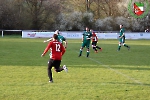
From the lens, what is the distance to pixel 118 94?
31.6ft

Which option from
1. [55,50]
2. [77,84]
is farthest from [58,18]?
[77,84]

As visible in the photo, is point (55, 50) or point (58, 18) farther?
point (58, 18)

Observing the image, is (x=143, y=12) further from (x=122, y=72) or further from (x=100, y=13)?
(x=122, y=72)

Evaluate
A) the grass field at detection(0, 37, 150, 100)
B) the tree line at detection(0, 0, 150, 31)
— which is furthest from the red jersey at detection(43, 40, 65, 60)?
the tree line at detection(0, 0, 150, 31)

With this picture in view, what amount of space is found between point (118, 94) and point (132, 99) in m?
0.67

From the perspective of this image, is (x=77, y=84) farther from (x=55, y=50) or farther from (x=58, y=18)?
(x=58, y=18)

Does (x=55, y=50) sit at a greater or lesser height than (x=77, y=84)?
greater

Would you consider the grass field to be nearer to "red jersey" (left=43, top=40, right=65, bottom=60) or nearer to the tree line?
"red jersey" (left=43, top=40, right=65, bottom=60)

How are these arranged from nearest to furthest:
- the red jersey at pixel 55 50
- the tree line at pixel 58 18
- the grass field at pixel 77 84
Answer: the grass field at pixel 77 84
the red jersey at pixel 55 50
the tree line at pixel 58 18

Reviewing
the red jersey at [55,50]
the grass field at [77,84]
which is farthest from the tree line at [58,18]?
the red jersey at [55,50]

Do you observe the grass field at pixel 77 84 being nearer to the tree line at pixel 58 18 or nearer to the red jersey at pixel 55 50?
the red jersey at pixel 55 50

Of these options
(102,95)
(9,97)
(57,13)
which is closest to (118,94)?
(102,95)

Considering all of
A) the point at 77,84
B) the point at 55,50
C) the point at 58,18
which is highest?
the point at 58,18

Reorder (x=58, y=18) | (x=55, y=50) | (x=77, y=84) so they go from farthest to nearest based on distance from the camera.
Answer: (x=58, y=18) → (x=55, y=50) → (x=77, y=84)
